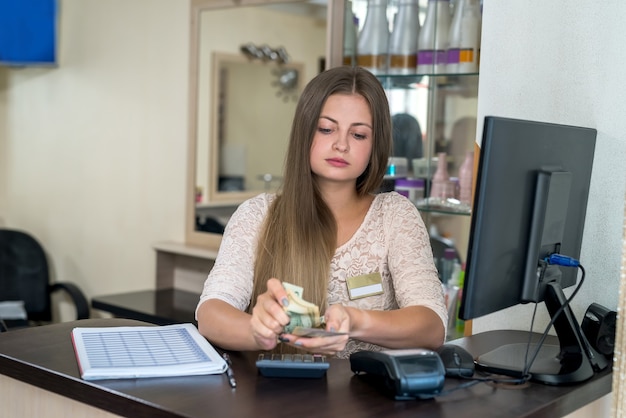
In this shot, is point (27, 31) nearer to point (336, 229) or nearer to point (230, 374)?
point (336, 229)

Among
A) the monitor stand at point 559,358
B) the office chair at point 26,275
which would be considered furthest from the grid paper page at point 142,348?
the office chair at point 26,275

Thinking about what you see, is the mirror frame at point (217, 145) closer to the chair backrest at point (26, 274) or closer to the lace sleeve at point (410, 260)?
the chair backrest at point (26, 274)

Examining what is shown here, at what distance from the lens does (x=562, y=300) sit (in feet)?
5.90

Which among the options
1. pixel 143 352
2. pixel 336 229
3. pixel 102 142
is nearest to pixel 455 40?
pixel 336 229

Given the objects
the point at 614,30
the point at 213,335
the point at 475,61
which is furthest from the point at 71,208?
the point at 614,30

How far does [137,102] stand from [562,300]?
9.45 ft

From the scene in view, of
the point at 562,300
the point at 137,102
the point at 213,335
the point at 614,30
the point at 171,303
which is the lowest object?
the point at 171,303

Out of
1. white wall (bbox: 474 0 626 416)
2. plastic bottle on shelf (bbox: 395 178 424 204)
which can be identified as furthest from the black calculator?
plastic bottle on shelf (bbox: 395 178 424 204)

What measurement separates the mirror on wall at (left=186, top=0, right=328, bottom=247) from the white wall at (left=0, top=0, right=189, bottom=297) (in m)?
0.09

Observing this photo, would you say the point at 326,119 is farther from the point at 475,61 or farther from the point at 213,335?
the point at 475,61

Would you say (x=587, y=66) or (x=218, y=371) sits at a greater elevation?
(x=587, y=66)

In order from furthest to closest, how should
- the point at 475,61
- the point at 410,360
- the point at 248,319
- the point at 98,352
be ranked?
the point at 475,61 → the point at 248,319 → the point at 98,352 → the point at 410,360

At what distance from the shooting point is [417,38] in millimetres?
3135

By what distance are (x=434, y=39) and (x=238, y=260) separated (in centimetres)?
137
